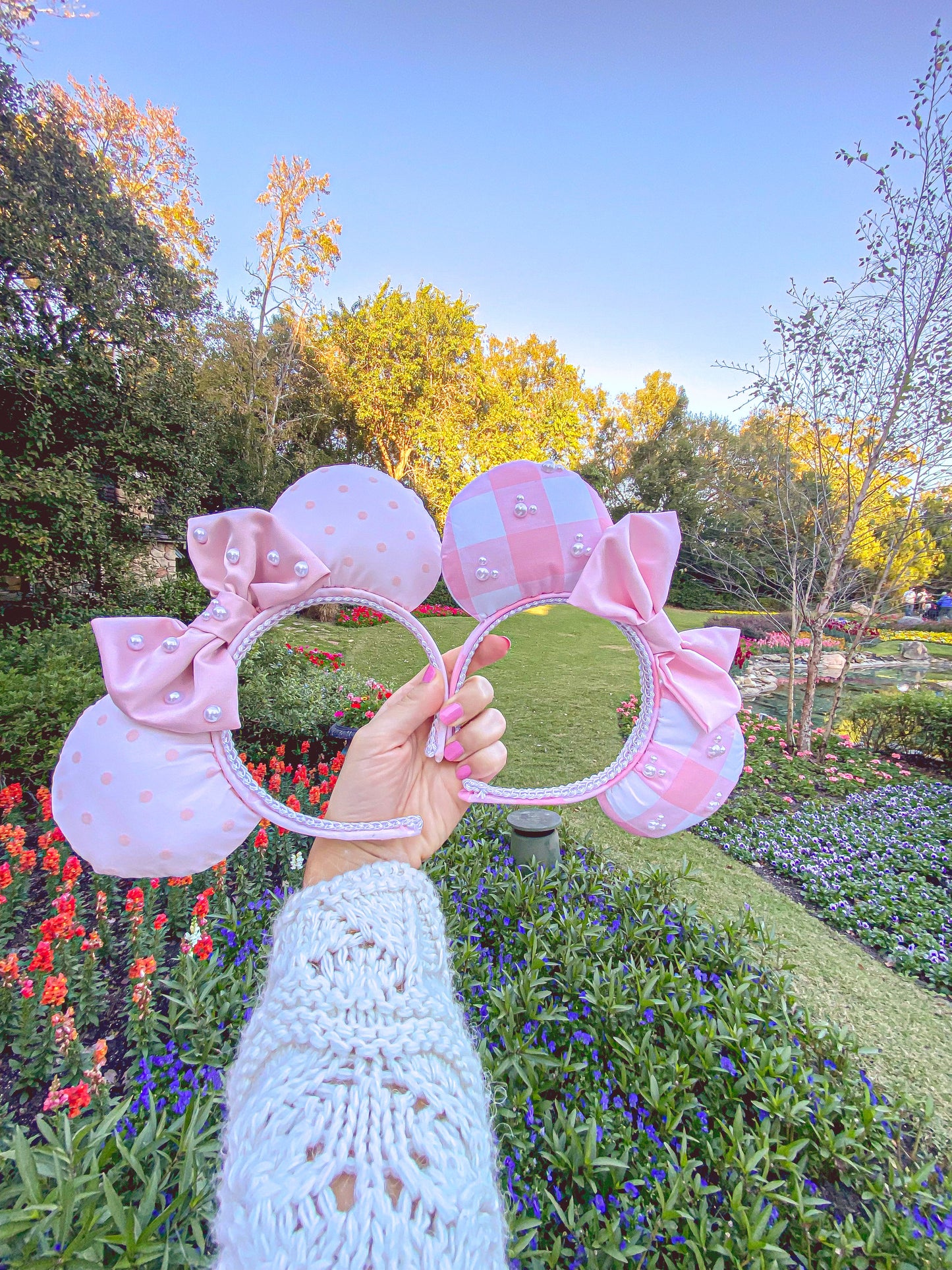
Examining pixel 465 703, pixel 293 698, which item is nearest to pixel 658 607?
pixel 465 703

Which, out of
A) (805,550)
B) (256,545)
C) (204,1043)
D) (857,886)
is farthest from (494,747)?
(805,550)

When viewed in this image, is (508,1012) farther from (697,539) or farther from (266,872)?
(697,539)

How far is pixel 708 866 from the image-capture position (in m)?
4.04

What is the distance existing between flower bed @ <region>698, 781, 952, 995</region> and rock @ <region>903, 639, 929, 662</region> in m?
12.3

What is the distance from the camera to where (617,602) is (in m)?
1.24

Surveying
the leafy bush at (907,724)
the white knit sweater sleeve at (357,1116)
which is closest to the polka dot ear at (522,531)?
the white knit sweater sleeve at (357,1116)

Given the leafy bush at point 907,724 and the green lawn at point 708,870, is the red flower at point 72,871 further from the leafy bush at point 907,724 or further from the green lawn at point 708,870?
the leafy bush at point 907,724

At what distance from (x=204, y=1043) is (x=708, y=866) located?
11.6 feet

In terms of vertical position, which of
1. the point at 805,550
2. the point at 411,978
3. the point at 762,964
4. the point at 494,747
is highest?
the point at 805,550

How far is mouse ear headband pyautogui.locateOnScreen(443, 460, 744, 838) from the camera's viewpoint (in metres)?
1.24

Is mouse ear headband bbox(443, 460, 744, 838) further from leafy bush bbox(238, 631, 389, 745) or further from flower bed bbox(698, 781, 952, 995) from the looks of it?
leafy bush bbox(238, 631, 389, 745)

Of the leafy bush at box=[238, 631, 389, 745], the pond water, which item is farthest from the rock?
the leafy bush at box=[238, 631, 389, 745]

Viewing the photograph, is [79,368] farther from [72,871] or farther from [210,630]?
[210,630]

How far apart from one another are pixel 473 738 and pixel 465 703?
0.10m
